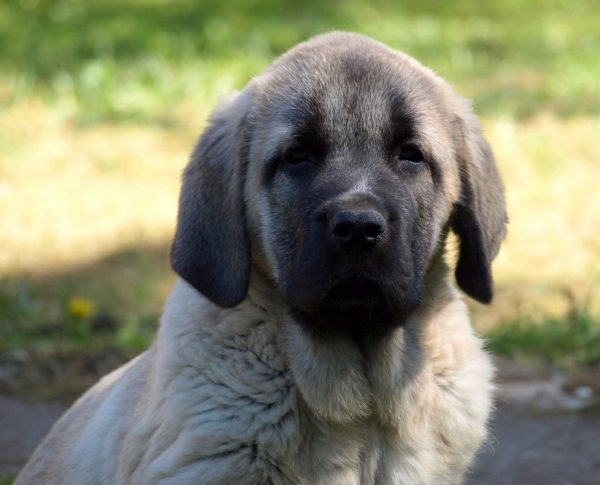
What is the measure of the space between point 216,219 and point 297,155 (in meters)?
0.40

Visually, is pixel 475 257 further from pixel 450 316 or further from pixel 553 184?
pixel 553 184

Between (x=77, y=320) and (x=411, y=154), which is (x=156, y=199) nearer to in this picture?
(x=77, y=320)

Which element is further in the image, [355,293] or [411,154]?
[411,154]

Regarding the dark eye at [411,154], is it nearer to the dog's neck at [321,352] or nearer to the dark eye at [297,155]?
the dark eye at [297,155]

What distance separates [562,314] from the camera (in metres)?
6.40

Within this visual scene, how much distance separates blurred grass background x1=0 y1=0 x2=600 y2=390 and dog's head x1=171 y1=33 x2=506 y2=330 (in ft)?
8.08

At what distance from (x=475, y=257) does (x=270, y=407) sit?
3.45 ft

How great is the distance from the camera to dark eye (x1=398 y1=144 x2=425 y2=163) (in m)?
3.51

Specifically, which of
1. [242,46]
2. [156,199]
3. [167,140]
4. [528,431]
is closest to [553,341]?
[528,431]

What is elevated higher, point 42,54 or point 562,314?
point 42,54

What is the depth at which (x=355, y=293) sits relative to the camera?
319 centimetres

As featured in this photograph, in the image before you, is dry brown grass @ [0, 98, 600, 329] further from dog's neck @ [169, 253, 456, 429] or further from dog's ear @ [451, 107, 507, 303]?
dog's neck @ [169, 253, 456, 429]

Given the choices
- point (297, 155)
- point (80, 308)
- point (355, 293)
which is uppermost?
point (297, 155)

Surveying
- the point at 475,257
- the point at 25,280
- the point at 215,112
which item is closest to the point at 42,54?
the point at 25,280
